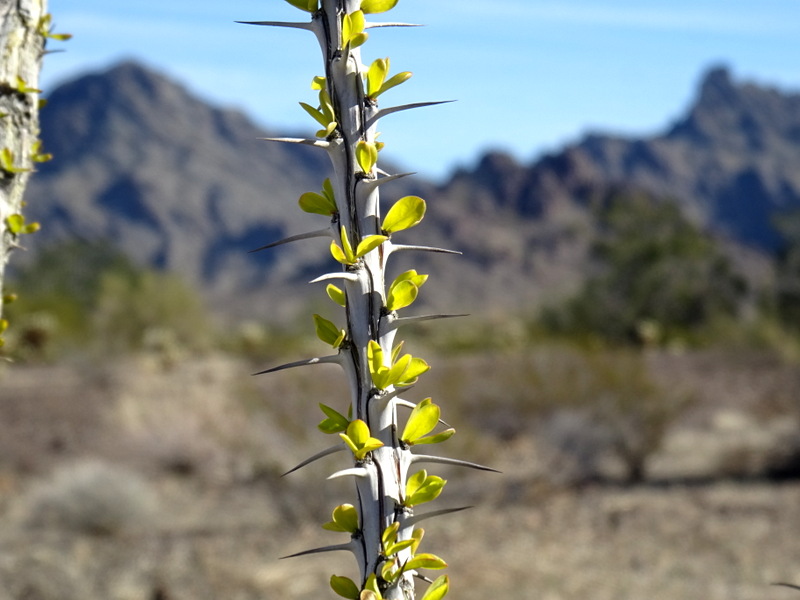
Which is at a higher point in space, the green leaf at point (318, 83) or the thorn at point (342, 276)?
the green leaf at point (318, 83)

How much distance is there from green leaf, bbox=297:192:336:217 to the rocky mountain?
89.8 m

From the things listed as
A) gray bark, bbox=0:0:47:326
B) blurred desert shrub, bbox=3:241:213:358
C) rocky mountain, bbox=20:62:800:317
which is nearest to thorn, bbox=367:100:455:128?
gray bark, bbox=0:0:47:326

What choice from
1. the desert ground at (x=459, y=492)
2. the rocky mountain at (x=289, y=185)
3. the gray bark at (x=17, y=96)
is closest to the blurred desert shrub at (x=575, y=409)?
the desert ground at (x=459, y=492)

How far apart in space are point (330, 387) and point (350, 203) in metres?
8.06

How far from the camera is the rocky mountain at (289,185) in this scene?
108 metres

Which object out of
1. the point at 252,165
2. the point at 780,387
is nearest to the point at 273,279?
the point at 252,165

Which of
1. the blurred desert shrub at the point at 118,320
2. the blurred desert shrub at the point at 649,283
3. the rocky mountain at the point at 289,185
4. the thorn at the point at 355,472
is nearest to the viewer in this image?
the thorn at the point at 355,472

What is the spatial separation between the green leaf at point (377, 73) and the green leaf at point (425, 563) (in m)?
0.58

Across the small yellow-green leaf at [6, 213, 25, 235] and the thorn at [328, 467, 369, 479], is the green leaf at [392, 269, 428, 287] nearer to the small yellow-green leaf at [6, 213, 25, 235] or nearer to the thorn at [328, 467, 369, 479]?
the thorn at [328, 467, 369, 479]

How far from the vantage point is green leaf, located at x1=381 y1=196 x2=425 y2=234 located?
110cm

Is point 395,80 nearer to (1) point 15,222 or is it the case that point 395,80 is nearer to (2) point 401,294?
(2) point 401,294

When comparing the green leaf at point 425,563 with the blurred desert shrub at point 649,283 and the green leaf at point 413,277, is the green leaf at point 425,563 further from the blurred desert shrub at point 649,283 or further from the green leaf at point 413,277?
the blurred desert shrub at point 649,283

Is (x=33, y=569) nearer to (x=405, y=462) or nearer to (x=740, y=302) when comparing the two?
(x=405, y=462)

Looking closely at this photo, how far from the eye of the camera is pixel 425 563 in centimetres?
108
